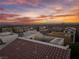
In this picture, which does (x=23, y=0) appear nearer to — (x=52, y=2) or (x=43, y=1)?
(x=43, y=1)

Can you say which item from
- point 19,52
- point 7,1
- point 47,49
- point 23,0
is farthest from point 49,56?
point 7,1

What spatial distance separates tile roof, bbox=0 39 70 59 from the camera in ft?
24.6

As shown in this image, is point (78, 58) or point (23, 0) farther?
point (23, 0)

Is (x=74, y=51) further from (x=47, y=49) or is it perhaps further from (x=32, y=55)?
(x=32, y=55)

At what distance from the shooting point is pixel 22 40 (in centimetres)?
1045

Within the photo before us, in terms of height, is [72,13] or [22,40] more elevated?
[72,13]

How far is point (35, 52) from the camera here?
805 cm

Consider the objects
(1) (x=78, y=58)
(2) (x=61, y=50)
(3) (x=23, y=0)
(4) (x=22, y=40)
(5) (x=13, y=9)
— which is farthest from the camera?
(5) (x=13, y=9)

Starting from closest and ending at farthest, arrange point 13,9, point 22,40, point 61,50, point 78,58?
point 61,50
point 22,40
point 78,58
point 13,9

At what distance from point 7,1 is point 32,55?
318 inches

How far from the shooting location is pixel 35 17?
19000 millimetres

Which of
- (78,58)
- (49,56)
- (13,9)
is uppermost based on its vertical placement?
(13,9)

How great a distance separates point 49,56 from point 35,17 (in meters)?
12.3

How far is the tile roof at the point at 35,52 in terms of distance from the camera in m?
7.49
